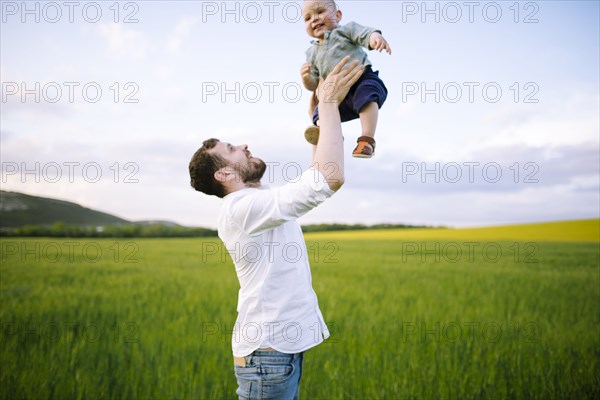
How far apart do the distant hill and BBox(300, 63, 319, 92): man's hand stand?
5594 millimetres

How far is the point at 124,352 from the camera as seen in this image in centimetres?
505

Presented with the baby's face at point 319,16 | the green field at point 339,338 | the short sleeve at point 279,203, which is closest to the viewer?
the short sleeve at point 279,203

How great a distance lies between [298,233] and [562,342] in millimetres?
5269

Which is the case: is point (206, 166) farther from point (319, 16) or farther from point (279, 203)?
point (319, 16)

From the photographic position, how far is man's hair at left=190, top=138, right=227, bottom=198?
7.33 feet

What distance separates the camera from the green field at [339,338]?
4.28 m

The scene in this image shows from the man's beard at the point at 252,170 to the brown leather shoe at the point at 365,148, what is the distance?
50 cm

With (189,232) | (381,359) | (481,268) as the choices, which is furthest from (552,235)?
(189,232)

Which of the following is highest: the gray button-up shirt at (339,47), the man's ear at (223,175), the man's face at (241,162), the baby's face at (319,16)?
the baby's face at (319,16)

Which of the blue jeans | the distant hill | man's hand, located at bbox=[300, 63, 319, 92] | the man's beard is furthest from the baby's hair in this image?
the distant hill

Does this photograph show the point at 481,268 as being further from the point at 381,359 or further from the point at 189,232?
the point at 189,232

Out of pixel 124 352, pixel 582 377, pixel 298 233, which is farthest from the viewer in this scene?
pixel 124 352

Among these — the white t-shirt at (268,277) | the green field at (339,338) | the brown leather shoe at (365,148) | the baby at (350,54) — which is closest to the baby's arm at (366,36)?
the baby at (350,54)

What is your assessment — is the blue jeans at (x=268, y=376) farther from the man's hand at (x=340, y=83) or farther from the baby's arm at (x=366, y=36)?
the baby's arm at (x=366, y=36)
